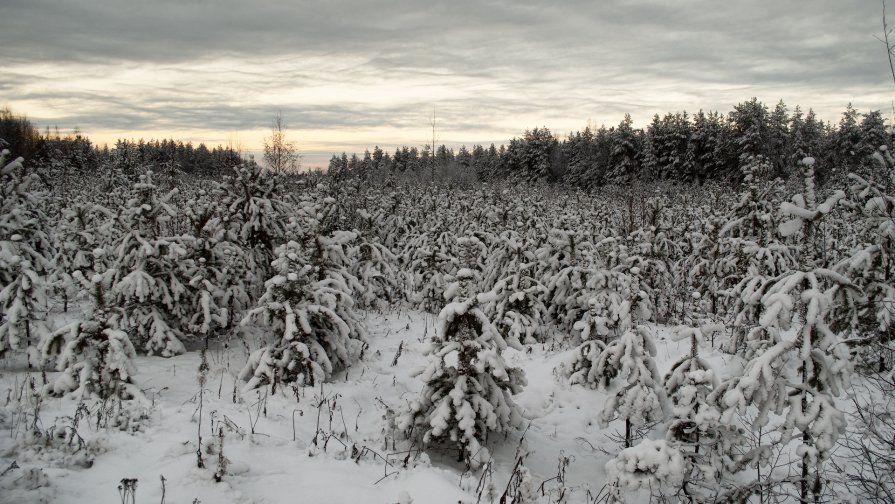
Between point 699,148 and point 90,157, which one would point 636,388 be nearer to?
point 699,148

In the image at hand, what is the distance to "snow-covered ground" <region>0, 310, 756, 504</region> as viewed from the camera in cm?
442

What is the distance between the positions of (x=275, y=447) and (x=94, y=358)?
293 cm

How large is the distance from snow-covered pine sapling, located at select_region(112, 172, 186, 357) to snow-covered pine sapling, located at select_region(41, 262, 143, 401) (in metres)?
1.71

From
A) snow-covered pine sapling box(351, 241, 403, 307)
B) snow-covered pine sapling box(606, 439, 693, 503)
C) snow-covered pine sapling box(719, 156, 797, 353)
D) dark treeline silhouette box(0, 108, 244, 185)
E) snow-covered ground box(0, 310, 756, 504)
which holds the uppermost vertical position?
dark treeline silhouette box(0, 108, 244, 185)

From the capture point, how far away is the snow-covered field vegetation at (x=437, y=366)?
437 centimetres

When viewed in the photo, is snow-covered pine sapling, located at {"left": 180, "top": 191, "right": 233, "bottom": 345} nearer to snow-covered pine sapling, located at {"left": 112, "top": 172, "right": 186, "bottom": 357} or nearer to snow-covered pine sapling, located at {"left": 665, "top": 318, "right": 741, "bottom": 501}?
snow-covered pine sapling, located at {"left": 112, "top": 172, "right": 186, "bottom": 357}

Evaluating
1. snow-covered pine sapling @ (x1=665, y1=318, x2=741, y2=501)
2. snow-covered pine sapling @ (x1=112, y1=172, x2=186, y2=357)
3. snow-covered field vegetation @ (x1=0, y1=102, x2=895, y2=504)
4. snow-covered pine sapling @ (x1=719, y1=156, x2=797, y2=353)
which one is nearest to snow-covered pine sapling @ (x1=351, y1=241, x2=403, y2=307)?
snow-covered field vegetation @ (x1=0, y1=102, x2=895, y2=504)

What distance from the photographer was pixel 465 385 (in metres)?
5.82

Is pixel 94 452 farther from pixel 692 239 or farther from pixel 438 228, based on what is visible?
pixel 692 239

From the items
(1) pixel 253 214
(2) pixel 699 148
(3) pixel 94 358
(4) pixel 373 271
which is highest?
(2) pixel 699 148

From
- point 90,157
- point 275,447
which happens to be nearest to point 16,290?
point 275,447

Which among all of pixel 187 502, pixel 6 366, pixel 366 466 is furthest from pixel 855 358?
pixel 6 366

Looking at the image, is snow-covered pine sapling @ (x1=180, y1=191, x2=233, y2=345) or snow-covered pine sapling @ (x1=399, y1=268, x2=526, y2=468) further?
snow-covered pine sapling @ (x1=180, y1=191, x2=233, y2=345)

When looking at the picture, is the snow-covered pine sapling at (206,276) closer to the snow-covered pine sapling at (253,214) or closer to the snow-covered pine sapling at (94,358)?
the snow-covered pine sapling at (253,214)
